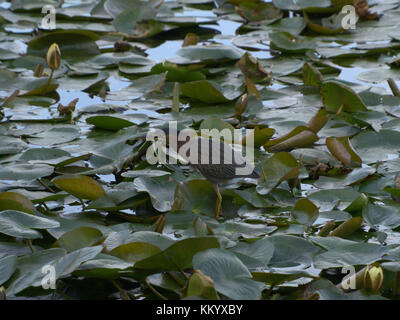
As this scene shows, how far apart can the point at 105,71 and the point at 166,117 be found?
0.67m

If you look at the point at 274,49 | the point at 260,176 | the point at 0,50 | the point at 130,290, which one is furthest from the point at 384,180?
the point at 0,50

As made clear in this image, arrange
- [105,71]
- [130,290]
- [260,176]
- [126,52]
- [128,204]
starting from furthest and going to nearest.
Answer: [126,52]
[105,71]
[260,176]
[128,204]
[130,290]

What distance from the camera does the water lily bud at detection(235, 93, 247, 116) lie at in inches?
103

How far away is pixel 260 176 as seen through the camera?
80.9 inches

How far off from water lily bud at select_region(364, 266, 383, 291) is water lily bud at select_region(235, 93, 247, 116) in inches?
50.2

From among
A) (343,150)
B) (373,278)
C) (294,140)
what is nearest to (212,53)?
(294,140)

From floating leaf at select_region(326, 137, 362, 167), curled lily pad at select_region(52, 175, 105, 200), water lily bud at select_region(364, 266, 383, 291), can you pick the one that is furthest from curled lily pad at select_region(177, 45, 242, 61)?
water lily bud at select_region(364, 266, 383, 291)

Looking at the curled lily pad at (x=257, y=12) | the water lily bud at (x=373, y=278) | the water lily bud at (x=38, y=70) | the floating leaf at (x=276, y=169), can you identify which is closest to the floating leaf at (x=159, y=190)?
the floating leaf at (x=276, y=169)

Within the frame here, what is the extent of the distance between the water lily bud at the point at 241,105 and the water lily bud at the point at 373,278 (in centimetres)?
127

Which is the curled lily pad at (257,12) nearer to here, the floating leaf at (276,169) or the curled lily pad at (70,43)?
the curled lily pad at (70,43)

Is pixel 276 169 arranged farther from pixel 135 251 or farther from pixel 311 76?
A: pixel 311 76

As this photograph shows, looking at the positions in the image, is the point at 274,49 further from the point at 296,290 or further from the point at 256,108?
the point at 296,290

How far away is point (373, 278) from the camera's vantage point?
1.43 meters

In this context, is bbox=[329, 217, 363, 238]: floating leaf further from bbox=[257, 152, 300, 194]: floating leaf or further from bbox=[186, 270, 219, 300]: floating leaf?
bbox=[186, 270, 219, 300]: floating leaf
